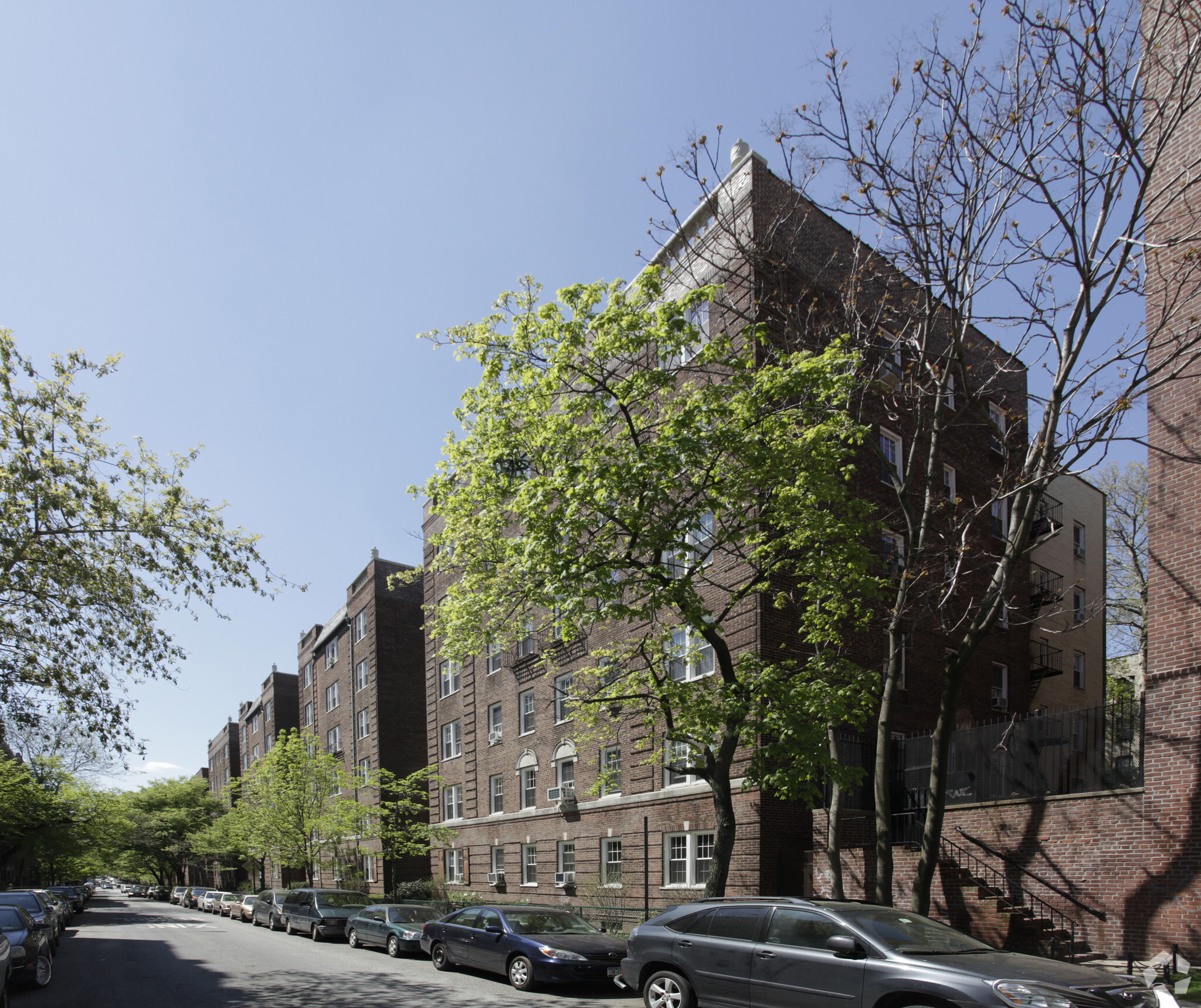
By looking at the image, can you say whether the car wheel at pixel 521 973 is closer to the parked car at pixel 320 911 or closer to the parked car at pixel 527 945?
the parked car at pixel 527 945

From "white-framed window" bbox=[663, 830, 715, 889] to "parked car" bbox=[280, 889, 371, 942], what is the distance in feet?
30.4

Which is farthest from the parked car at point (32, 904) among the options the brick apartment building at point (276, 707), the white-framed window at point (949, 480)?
the brick apartment building at point (276, 707)

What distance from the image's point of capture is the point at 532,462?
14.8 metres

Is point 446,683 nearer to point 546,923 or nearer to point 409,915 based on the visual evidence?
point 409,915

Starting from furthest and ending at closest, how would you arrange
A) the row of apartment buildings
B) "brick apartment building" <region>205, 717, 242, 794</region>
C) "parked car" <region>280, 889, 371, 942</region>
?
"brick apartment building" <region>205, 717, 242, 794</region>, "parked car" <region>280, 889, 371, 942</region>, the row of apartment buildings

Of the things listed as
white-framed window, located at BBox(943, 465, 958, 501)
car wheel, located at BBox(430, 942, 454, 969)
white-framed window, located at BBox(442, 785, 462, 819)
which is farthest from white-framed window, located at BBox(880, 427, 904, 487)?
white-framed window, located at BBox(442, 785, 462, 819)

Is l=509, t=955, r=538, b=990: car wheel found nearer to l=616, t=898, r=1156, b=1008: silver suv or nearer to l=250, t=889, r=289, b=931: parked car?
l=616, t=898, r=1156, b=1008: silver suv

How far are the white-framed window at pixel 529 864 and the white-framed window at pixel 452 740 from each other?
20.9 ft

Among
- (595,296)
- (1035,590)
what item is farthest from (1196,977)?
(1035,590)

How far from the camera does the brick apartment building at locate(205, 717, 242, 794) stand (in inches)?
3509

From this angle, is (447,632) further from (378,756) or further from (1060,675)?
(378,756)

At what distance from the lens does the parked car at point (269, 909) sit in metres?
30.0

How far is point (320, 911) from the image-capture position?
25.1 m

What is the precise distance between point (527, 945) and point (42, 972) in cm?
881
